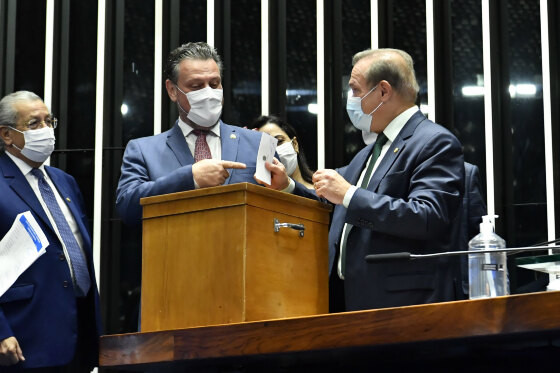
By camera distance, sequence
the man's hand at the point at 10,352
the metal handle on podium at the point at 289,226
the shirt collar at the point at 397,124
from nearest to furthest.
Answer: the metal handle on podium at the point at 289,226 → the shirt collar at the point at 397,124 → the man's hand at the point at 10,352

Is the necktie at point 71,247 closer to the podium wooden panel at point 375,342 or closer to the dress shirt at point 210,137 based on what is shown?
the dress shirt at point 210,137

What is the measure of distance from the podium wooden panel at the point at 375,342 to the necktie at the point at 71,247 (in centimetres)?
121

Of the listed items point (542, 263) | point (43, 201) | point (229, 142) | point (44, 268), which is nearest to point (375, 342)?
point (542, 263)

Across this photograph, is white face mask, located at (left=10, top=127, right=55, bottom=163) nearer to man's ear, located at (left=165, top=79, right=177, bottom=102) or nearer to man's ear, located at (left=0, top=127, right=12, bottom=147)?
man's ear, located at (left=0, top=127, right=12, bottom=147)

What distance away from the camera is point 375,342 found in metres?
1.98

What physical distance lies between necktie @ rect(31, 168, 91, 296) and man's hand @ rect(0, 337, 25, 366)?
0.37 m

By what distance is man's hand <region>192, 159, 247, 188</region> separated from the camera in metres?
2.81

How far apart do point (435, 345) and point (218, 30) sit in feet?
10.8

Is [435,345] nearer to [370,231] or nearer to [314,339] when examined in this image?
[314,339]

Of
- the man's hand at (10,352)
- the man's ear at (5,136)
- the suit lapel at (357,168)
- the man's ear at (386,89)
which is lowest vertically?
the man's hand at (10,352)

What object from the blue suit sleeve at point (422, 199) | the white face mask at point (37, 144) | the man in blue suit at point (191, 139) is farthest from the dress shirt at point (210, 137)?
the blue suit sleeve at point (422, 199)

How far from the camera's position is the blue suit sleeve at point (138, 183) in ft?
9.50

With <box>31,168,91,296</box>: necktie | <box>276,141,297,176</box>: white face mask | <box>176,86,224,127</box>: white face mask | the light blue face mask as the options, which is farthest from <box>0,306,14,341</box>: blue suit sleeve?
<box>276,141,297,176</box>: white face mask

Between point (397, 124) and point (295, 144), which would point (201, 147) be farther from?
point (295, 144)
